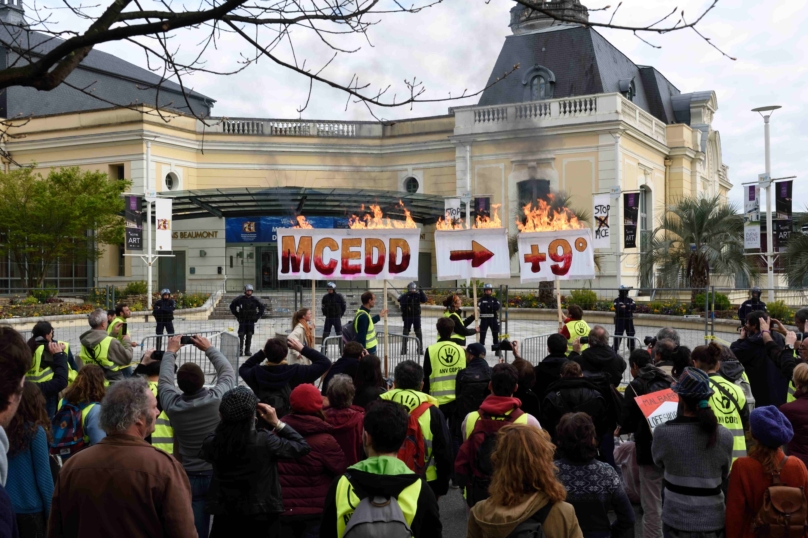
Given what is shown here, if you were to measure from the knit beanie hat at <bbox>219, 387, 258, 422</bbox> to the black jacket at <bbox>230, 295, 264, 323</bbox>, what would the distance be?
12274 mm

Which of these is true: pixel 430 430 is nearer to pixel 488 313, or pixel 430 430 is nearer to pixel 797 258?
pixel 488 313

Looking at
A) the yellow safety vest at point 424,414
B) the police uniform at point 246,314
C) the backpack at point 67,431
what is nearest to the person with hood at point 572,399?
the yellow safety vest at point 424,414

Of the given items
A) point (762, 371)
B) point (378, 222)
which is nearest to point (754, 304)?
point (378, 222)

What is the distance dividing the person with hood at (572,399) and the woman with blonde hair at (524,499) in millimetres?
2385

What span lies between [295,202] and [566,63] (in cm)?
1452

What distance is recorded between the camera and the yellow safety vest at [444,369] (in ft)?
25.0

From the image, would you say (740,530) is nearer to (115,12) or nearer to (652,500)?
(652,500)

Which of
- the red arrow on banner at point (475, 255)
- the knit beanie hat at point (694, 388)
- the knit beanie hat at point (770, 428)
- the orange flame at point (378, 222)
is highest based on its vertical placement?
the orange flame at point (378, 222)

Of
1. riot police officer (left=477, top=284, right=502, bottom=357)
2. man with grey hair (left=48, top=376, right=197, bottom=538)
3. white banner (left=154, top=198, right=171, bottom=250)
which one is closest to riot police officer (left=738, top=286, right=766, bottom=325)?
riot police officer (left=477, top=284, right=502, bottom=357)

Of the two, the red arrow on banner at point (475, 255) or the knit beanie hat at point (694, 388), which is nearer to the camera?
the knit beanie hat at point (694, 388)

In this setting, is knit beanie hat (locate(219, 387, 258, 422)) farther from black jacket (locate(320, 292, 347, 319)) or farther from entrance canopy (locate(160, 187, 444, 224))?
entrance canopy (locate(160, 187, 444, 224))

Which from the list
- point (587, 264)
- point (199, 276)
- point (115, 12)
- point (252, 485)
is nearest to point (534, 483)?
point (252, 485)

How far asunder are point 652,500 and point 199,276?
1245 inches

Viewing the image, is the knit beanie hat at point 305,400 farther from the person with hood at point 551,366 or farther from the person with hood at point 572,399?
the person with hood at point 551,366
